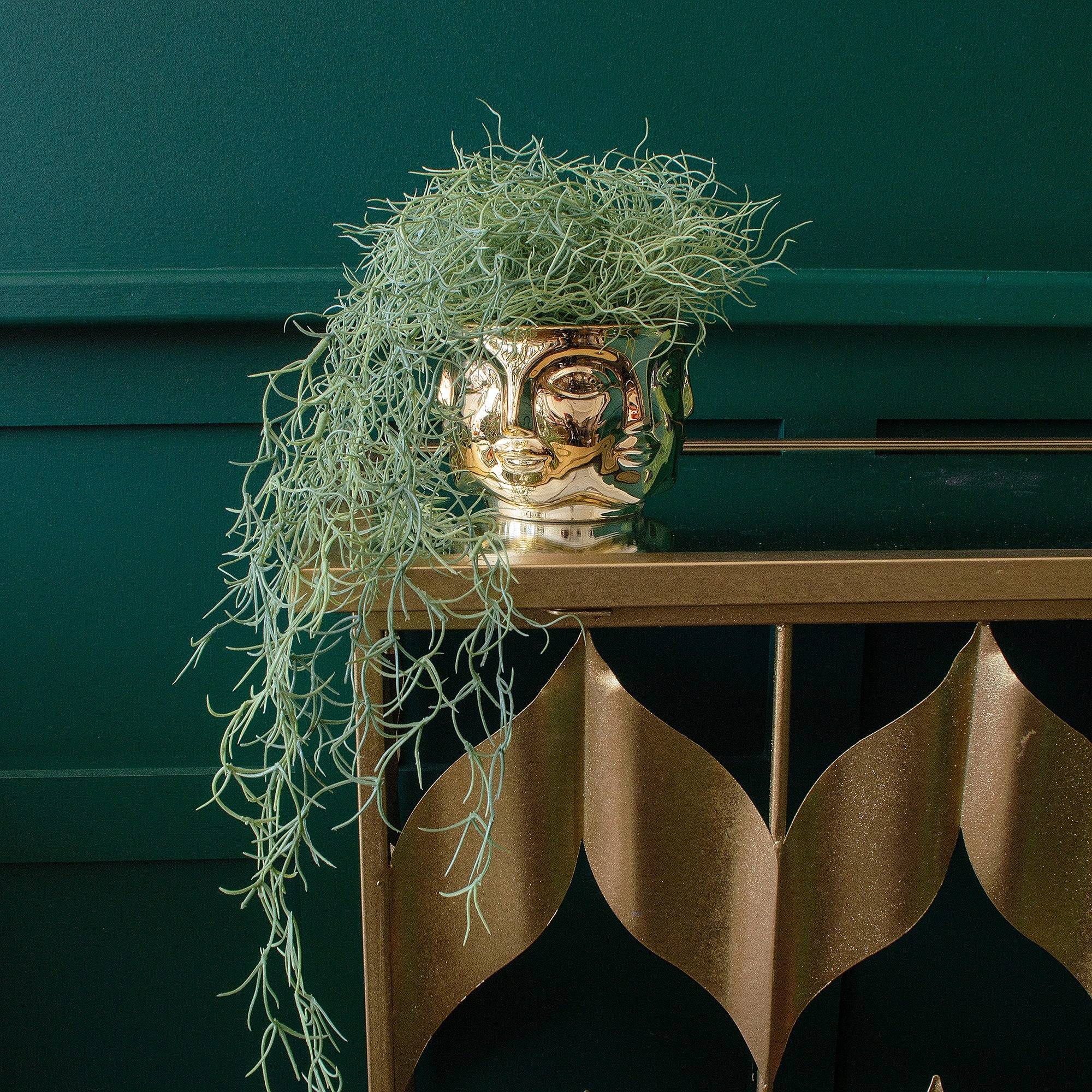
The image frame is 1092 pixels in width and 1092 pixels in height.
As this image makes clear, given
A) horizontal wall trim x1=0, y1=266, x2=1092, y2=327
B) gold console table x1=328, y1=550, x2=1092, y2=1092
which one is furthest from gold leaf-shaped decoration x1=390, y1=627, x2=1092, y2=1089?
horizontal wall trim x1=0, y1=266, x2=1092, y2=327

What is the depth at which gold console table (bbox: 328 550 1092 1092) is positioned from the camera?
463 millimetres

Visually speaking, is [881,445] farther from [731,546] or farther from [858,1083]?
[858,1083]

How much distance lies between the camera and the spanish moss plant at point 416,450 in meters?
0.41

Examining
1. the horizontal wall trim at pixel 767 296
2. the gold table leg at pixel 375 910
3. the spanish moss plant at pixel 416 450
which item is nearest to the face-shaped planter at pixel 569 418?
the spanish moss plant at pixel 416 450

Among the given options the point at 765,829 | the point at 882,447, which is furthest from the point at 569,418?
the point at 882,447

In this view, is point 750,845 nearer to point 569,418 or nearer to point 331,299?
point 569,418

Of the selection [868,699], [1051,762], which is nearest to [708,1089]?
[868,699]

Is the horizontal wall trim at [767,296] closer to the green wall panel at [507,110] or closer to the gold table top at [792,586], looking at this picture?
the green wall panel at [507,110]

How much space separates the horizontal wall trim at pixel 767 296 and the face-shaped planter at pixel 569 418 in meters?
0.31

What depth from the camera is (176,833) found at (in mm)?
787

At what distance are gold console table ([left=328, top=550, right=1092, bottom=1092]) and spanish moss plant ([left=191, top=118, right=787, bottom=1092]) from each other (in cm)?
3

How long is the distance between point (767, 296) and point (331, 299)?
369mm

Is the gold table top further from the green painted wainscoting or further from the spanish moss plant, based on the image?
the green painted wainscoting

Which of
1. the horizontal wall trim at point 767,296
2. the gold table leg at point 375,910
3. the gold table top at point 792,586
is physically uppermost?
the horizontal wall trim at point 767,296
